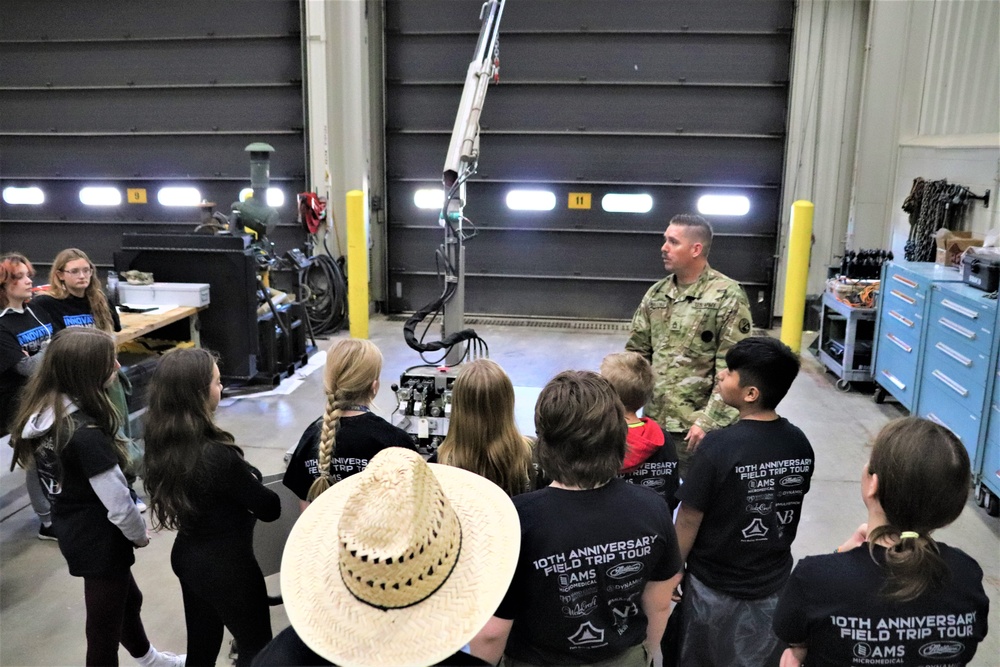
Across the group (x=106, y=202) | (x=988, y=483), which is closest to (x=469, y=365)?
(x=988, y=483)

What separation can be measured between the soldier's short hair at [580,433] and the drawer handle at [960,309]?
11.8 feet

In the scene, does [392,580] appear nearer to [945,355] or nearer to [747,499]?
[747,499]

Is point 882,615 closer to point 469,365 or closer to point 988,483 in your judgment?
point 469,365

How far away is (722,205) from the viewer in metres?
8.49

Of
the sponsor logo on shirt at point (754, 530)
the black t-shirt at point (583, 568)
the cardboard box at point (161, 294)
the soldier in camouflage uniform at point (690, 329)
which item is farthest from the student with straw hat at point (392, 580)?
the cardboard box at point (161, 294)

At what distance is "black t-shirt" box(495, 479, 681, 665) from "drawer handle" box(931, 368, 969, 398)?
3586 mm

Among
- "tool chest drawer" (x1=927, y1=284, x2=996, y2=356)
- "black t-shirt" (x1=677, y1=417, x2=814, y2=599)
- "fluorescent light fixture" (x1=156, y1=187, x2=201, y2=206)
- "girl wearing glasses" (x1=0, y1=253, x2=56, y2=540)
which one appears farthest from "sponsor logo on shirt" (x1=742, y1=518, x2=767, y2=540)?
"fluorescent light fixture" (x1=156, y1=187, x2=201, y2=206)

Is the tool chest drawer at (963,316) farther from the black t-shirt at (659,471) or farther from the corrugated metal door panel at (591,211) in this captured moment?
the corrugated metal door panel at (591,211)

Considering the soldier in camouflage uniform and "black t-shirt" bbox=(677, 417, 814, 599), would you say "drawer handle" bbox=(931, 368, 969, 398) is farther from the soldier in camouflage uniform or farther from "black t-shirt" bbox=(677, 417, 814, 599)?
"black t-shirt" bbox=(677, 417, 814, 599)

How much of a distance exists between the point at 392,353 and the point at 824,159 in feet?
16.6

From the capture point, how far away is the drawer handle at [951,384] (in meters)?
4.43

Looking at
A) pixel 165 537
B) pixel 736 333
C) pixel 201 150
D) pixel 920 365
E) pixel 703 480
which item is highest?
pixel 201 150

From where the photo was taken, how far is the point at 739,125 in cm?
830

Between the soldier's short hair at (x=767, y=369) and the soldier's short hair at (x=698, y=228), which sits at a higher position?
the soldier's short hair at (x=698, y=228)
